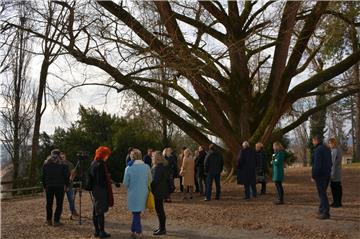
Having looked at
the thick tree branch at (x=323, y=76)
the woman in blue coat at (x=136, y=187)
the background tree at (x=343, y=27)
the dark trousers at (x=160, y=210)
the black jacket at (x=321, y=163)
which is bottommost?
the dark trousers at (x=160, y=210)

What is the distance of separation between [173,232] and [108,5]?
10093 mm

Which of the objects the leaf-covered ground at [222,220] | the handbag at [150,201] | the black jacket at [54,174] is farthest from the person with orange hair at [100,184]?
the black jacket at [54,174]

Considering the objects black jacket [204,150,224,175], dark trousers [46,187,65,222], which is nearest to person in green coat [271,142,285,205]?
black jacket [204,150,224,175]

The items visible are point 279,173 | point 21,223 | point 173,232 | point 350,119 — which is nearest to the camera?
point 173,232

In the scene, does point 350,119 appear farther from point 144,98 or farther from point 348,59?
point 144,98

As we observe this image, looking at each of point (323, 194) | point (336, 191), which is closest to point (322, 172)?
point (323, 194)

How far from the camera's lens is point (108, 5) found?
18.2 meters

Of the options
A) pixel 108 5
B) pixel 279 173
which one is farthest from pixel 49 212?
pixel 108 5

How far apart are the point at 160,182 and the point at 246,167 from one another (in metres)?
5.20

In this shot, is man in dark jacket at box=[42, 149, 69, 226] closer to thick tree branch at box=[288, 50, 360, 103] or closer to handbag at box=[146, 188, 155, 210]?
handbag at box=[146, 188, 155, 210]

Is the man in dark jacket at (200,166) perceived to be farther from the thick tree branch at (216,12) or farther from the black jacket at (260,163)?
the thick tree branch at (216,12)

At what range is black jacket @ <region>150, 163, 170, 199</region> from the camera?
1066 cm

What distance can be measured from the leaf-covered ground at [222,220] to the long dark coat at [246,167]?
67cm

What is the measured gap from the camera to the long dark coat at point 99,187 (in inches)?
404
